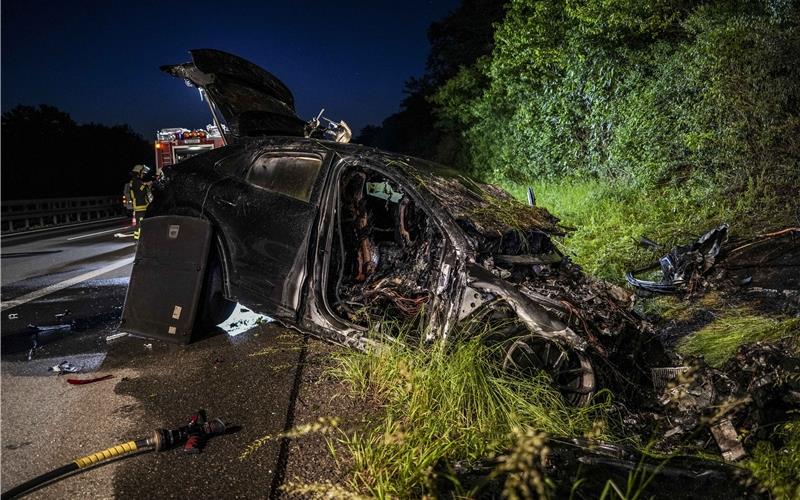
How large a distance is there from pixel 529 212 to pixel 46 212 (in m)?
19.6

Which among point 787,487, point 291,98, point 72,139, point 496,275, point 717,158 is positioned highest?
point 72,139

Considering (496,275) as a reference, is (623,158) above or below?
above

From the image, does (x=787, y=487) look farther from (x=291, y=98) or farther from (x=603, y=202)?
(x=603, y=202)

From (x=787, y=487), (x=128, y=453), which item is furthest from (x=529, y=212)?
(x=128, y=453)

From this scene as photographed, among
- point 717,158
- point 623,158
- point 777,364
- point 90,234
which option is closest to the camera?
point 777,364

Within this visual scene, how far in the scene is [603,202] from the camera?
30.4ft

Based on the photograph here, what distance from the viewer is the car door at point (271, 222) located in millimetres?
3814

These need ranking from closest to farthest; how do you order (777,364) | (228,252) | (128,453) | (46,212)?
(128,453), (777,364), (228,252), (46,212)

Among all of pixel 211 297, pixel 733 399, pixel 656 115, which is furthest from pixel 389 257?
pixel 656 115

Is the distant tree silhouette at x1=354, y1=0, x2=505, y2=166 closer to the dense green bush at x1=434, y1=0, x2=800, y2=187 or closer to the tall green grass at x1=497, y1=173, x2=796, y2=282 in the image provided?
the dense green bush at x1=434, y1=0, x2=800, y2=187

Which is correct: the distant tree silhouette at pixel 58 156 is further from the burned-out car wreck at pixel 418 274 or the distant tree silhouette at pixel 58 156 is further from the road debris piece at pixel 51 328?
the burned-out car wreck at pixel 418 274

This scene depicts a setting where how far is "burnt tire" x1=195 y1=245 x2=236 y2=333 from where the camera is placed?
4105mm

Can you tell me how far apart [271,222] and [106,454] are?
199 cm

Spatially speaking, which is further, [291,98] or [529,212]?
[291,98]
